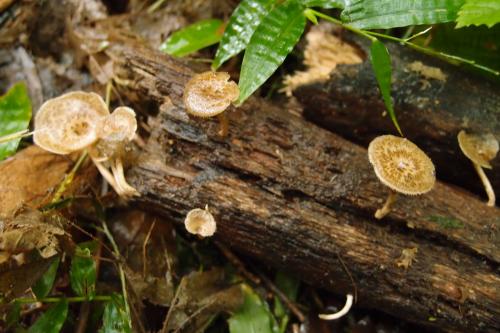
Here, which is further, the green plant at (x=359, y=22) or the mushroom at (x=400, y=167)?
the green plant at (x=359, y=22)

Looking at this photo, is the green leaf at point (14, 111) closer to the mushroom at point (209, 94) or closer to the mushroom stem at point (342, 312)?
the mushroom at point (209, 94)

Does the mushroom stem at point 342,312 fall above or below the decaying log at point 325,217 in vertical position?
below

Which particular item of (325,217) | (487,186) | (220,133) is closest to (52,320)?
(220,133)

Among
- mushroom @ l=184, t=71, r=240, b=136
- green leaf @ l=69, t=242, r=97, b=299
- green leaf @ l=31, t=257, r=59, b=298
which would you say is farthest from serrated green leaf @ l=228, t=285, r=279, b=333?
mushroom @ l=184, t=71, r=240, b=136

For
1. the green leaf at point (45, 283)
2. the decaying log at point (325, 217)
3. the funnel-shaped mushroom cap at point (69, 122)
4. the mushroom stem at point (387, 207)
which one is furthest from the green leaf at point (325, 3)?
the green leaf at point (45, 283)

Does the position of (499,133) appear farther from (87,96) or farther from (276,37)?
(87,96)
